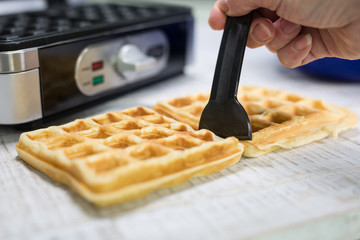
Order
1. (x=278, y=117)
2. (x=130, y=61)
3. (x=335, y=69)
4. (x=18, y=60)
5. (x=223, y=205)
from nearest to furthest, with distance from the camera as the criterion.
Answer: (x=223, y=205), (x=18, y=60), (x=278, y=117), (x=130, y=61), (x=335, y=69)

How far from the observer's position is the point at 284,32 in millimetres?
1095

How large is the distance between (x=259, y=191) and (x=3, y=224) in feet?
1.43

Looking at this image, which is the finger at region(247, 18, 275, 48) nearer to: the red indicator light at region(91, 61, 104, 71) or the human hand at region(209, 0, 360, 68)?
A: the human hand at region(209, 0, 360, 68)

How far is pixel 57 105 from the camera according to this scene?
98cm

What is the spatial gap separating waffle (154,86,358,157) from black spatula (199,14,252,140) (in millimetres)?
46

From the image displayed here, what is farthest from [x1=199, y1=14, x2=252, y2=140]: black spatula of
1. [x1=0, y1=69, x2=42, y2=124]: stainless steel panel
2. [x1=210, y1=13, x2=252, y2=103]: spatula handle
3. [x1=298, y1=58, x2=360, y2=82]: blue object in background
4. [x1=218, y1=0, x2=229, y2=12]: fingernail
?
[x1=298, y1=58, x2=360, y2=82]: blue object in background

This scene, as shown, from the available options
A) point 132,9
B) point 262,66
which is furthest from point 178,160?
point 262,66

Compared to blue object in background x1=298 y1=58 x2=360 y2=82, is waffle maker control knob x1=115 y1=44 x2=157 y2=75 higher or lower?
higher

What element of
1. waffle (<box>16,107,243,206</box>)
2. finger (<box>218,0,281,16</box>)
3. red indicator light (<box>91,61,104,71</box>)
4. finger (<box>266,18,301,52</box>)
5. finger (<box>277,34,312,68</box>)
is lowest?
waffle (<box>16,107,243,206</box>)

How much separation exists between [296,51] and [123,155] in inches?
25.3

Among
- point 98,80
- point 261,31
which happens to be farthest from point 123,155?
point 261,31

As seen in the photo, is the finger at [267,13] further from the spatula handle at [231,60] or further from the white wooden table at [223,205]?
the white wooden table at [223,205]

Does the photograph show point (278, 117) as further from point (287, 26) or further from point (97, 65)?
point (97, 65)

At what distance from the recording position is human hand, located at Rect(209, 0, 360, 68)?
0.88 meters
